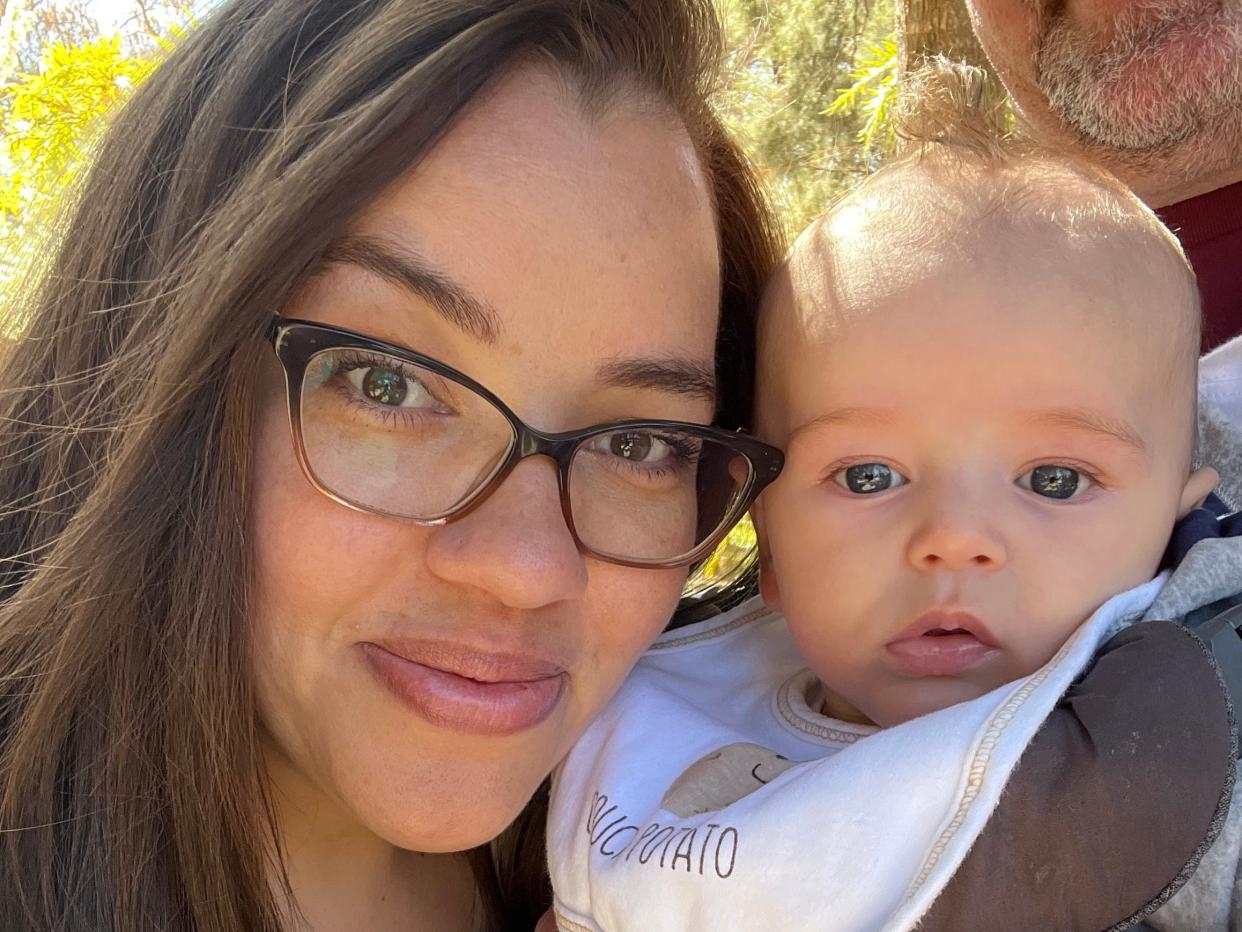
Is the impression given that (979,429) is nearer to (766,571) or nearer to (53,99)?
(766,571)

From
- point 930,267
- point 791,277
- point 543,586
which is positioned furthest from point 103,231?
point 930,267

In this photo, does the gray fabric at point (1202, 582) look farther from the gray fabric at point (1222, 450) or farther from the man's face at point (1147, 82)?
the man's face at point (1147, 82)

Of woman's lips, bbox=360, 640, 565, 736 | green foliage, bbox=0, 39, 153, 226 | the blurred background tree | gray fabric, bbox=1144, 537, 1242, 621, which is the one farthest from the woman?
green foliage, bbox=0, 39, 153, 226

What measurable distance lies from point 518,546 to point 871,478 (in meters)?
0.63

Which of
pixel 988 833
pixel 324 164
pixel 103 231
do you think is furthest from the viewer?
pixel 103 231

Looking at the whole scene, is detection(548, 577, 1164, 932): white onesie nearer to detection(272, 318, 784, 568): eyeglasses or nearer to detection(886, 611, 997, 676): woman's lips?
detection(886, 611, 997, 676): woman's lips

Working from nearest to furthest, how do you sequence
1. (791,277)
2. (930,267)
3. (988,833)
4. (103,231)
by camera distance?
(988,833) → (103,231) → (930,267) → (791,277)

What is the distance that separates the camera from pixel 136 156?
58.6 inches

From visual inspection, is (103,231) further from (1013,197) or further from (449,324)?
(1013,197)

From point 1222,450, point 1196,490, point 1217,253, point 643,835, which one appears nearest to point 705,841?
point 643,835

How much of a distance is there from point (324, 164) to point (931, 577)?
3.41 ft

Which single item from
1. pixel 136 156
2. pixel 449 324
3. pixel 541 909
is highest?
pixel 136 156

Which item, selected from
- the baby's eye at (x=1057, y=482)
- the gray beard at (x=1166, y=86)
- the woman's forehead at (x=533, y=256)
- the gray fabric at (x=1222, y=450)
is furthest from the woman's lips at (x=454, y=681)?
the gray beard at (x=1166, y=86)

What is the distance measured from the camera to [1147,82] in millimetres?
2363
